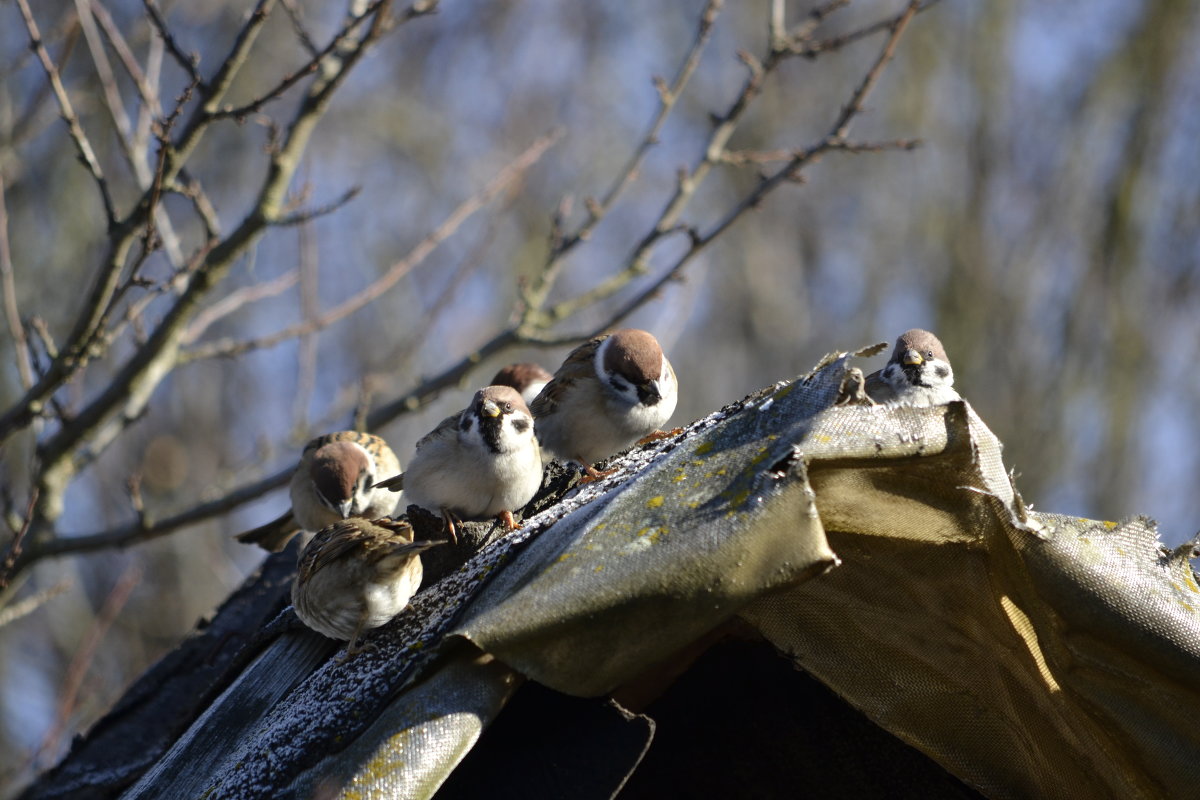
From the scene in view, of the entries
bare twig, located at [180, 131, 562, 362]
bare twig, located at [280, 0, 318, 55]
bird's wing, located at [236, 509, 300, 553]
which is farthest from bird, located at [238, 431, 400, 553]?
bare twig, located at [280, 0, 318, 55]

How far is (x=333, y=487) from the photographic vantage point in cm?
453

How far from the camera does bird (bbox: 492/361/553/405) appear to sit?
4.94 m

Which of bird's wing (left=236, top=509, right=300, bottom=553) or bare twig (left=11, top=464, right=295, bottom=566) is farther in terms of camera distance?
bird's wing (left=236, top=509, right=300, bottom=553)

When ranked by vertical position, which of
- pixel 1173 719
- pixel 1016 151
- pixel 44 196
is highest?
pixel 44 196

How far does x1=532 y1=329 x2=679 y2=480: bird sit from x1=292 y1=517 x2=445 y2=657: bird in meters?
0.98

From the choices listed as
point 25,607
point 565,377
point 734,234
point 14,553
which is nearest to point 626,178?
point 565,377

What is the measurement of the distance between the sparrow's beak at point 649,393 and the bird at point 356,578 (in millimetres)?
1032

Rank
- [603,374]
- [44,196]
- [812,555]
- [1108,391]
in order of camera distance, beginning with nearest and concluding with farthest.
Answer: [812,555] < [603,374] < [44,196] < [1108,391]

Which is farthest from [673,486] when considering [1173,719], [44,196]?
[44,196]

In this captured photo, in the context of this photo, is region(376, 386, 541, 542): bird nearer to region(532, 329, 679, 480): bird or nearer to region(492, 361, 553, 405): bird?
region(532, 329, 679, 480): bird

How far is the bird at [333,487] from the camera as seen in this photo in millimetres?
4547

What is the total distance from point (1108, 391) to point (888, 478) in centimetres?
1323

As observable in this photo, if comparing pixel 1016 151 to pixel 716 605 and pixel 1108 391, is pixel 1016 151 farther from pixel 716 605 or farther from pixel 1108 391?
pixel 716 605

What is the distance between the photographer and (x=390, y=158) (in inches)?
587
